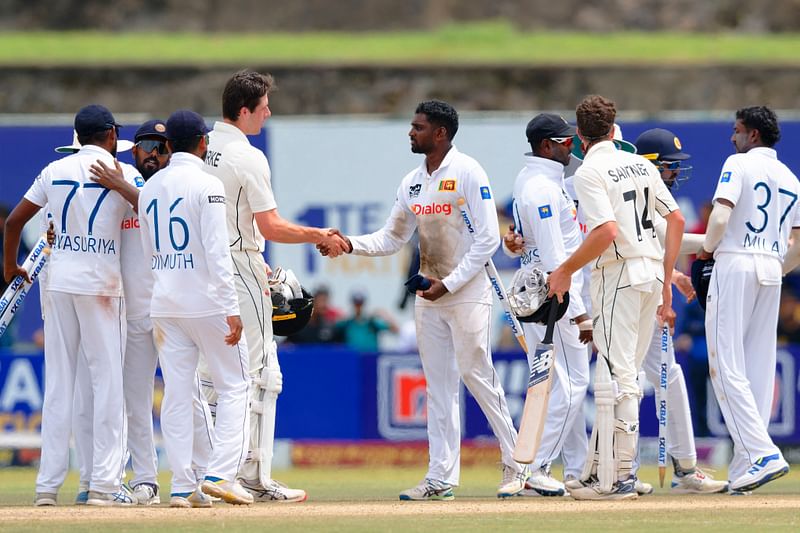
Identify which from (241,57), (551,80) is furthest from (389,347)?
(241,57)

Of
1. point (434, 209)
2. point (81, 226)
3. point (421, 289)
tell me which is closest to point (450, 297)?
point (421, 289)

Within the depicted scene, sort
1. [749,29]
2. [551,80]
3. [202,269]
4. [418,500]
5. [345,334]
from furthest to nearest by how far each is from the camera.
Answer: [749,29]
[551,80]
[345,334]
[418,500]
[202,269]

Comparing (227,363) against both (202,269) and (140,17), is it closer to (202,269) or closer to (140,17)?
(202,269)


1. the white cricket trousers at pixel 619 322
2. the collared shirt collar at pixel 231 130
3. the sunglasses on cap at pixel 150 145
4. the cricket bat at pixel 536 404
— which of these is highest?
the collared shirt collar at pixel 231 130

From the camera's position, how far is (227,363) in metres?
9.64

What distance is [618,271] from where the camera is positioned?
392 inches

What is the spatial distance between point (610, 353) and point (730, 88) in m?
12.6

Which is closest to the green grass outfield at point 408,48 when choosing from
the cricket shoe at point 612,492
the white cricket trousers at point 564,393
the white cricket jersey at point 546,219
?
the white cricket jersey at point 546,219

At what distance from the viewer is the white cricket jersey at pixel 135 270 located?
1033 cm

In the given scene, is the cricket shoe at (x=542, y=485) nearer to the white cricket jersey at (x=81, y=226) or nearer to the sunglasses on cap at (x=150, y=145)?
the white cricket jersey at (x=81, y=226)

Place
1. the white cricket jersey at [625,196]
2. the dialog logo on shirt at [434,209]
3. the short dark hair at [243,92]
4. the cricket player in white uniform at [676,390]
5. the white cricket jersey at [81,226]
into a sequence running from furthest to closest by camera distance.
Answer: the cricket player in white uniform at [676,390] < the dialog logo on shirt at [434,209] < the short dark hair at [243,92] < the white cricket jersey at [81,226] < the white cricket jersey at [625,196]

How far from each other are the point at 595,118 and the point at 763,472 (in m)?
2.67

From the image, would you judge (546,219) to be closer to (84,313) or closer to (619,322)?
(619,322)

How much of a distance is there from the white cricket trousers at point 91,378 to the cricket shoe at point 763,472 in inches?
167
